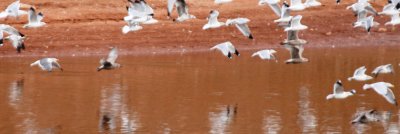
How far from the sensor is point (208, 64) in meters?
26.8

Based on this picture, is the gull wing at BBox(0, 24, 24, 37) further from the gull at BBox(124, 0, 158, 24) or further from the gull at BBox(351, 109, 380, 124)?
the gull at BBox(351, 109, 380, 124)

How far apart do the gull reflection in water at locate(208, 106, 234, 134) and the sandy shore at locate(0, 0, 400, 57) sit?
9.69 meters

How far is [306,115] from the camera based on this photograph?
19.3 metres

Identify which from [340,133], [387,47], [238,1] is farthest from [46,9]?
[340,133]

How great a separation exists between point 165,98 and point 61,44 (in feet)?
28.4

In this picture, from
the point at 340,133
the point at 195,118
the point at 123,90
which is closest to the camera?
the point at 340,133

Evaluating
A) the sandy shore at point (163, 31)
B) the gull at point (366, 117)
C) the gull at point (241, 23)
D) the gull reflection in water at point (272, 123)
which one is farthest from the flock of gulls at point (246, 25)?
the sandy shore at point (163, 31)

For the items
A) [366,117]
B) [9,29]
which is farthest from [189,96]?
[366,117]

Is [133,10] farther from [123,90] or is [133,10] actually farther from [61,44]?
[61,44]

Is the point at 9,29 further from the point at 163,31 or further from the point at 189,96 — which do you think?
the point at 163,31

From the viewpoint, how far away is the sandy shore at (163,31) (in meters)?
29.6

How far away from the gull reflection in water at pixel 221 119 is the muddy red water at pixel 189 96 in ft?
0.05

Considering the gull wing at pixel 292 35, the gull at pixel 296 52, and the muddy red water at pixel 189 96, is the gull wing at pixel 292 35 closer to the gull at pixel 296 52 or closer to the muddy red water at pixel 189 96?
the gull at pixel 296 52

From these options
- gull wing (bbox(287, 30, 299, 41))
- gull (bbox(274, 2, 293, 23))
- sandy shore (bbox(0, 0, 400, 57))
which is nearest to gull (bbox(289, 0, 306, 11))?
gull (bbox(274, 2, 293, 23))
